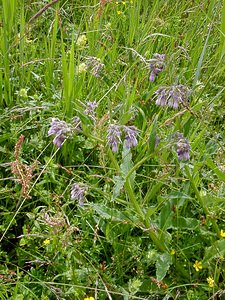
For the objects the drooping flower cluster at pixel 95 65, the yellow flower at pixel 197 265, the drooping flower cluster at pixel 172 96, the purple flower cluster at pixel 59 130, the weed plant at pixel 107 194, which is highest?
the drooping flower cluster at pixel 172 96

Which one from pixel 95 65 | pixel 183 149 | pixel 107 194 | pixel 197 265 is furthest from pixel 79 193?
pixel 95 65

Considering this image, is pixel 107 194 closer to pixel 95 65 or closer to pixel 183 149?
pixel 183 149

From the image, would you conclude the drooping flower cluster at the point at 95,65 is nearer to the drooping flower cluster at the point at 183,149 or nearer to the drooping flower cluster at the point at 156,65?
the drooping flower cluster at the point at 156,65

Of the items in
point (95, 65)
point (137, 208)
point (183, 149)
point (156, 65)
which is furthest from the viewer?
point (95, 65)

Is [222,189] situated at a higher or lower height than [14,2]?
lower

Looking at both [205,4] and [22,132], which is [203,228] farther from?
[205,4]

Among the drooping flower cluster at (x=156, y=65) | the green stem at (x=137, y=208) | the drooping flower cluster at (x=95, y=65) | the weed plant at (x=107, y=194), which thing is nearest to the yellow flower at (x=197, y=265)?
the weed plant at (x=107, y=194)

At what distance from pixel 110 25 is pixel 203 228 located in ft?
4.07

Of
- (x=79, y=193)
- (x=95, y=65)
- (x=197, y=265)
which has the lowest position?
(x=197, y=265)

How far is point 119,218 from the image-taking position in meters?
1.56

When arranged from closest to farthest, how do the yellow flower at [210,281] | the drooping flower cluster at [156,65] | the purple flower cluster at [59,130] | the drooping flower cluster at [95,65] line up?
1. the purple flower cluster at [59,130]
2. the yellow flower at [210,281]
3. the drooping flower cluster at [156,65]
4. the drooping flower cluster at [95,65]

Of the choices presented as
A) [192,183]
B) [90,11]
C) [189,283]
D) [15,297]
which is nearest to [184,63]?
[90,11]

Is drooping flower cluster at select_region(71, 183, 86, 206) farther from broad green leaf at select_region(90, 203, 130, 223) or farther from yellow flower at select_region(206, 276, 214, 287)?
yellow flower at select_region(206, 276, 214, 287)

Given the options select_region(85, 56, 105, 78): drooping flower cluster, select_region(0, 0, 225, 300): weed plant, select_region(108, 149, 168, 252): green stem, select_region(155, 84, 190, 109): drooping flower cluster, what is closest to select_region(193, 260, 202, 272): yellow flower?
select_region(0, 0, 225, 300): weed plant
